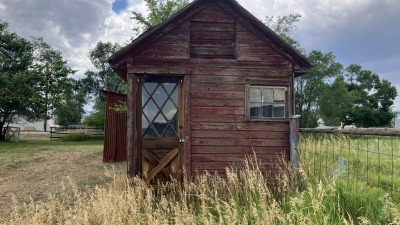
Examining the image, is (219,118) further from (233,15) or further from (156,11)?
(156,11)

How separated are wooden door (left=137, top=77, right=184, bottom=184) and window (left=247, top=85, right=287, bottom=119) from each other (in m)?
1.89

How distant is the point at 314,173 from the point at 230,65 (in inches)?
134

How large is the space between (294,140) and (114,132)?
933cm

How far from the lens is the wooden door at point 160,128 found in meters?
7.84

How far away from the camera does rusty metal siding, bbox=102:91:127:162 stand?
14172mm

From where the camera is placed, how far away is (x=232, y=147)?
8.12 m

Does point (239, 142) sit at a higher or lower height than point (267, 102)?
lower

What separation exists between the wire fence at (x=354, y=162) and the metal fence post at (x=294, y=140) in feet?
0.55

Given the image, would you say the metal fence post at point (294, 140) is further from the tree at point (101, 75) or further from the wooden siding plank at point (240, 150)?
the tree at point (101, 75)

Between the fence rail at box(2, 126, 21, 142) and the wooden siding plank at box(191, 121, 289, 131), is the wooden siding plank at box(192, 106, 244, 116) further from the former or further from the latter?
the fence rail at box(2, 126, 21, 142)

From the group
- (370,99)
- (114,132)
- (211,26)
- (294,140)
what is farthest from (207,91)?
(370,99)

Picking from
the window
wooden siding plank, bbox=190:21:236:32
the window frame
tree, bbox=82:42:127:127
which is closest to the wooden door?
wooden siding plank, bbox=190:21:236:32

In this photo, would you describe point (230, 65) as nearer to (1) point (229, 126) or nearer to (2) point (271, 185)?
(1) point (229, 126)

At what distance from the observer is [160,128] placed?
7.94 m
